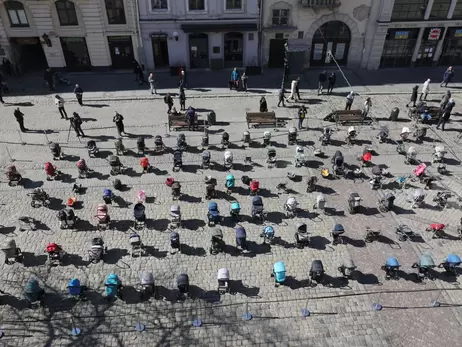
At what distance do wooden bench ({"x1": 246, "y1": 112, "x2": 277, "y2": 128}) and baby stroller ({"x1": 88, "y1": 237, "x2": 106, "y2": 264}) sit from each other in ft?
48.0

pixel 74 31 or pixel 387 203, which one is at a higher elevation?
pixel 74 31

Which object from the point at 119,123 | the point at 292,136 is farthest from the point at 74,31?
the point at 292,136

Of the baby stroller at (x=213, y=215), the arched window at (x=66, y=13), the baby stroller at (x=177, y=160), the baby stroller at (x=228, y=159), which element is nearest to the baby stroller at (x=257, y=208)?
the baby stroller at (x=213, y=215)

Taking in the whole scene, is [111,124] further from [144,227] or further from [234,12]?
[234,12]

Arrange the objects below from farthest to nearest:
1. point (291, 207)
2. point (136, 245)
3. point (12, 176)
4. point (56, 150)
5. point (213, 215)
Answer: point (56, 150), point (12, 176), point (291, 207), point (213, 215), point (136, 245)

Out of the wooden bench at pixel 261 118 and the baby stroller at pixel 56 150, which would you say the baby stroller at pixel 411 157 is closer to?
the wooden bench at pixel 261 118

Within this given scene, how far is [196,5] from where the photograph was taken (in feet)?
115

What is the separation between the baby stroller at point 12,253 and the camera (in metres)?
18.2

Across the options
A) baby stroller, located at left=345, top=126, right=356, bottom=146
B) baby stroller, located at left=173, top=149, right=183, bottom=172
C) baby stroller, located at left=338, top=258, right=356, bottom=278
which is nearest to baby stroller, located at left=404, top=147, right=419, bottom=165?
baby stroller, located at left=345, top=126, right=356, bottom=146

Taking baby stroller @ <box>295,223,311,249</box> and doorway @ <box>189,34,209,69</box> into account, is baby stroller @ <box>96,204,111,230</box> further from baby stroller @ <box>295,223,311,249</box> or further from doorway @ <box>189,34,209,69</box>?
doorway @ <box>189,34,209,69</box>

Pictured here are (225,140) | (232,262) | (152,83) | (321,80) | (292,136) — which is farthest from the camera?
(152,83)

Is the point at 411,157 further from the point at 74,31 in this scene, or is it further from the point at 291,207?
the point at 74,31

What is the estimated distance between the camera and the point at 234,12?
35.3 m

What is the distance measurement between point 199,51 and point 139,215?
73.3ft
